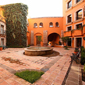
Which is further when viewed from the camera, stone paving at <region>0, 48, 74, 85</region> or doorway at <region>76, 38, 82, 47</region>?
doorway at <region>76, 38, 82, 47</region>

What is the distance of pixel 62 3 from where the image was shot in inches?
729

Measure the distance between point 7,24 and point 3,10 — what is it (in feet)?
12.9

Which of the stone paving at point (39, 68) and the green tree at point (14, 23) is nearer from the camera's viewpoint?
the stone paving at point (39, 68)

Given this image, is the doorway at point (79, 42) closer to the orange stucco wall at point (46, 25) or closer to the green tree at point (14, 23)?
the orange stucco wall at point (46, 25)

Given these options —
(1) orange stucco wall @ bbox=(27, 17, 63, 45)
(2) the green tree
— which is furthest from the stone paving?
(1) orange stucco wall @ bbox=(27, 17, 63, 45)

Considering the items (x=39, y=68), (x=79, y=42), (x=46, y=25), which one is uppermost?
(x=46, y=25)

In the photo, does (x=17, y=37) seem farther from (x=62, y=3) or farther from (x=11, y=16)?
(x=62, y=3)

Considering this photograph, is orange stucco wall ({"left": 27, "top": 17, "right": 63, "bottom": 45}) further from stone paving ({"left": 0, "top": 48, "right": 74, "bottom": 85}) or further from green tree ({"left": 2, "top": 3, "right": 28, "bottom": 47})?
Result: stone paving ({"left": 0, "top": 48, "right": 74, "bottom": 85})

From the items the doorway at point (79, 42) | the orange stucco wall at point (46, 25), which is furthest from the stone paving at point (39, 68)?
the orange stucco wall at point (46, 25)

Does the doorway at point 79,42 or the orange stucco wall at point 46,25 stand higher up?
the orange stucco wall at point 46,25

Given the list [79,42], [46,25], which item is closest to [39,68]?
[79,42]

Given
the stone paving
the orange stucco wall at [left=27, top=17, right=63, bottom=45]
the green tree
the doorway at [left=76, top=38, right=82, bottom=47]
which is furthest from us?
the orange stucco wall at [left=27, top=17, right=63, bottom=45]

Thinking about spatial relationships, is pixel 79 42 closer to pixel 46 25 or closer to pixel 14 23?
pixel 46 25

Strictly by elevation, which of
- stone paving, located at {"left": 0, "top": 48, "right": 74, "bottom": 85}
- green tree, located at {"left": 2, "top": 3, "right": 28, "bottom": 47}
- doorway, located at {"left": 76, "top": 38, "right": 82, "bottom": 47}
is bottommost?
stone paving, located at {"left": 0, "top": 48, "right": 74, "bottom": 85}
